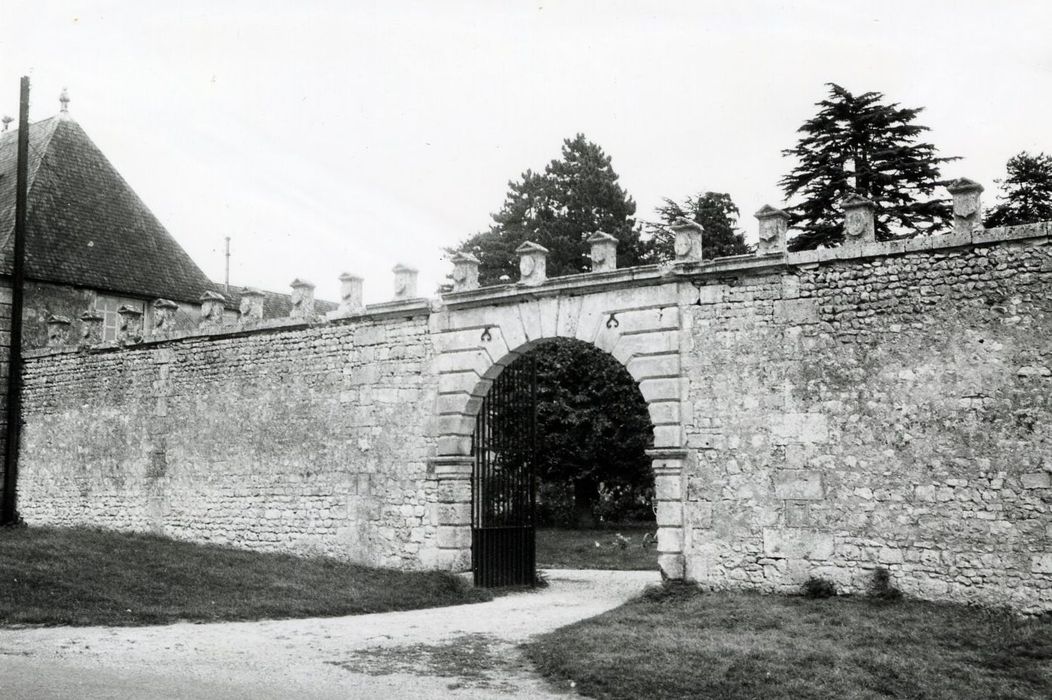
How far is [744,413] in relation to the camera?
10766mm

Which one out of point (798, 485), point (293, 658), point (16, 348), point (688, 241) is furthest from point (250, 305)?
point (798, 485)

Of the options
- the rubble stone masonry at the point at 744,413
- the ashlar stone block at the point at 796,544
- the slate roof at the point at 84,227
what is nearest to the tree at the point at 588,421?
the slate roof at the point at 84,227

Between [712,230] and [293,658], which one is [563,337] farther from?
[712,230]

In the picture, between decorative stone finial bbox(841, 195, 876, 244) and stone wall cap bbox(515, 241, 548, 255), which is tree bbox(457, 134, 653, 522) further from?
decorative stone finial bbox(841, 195, 876, 244)

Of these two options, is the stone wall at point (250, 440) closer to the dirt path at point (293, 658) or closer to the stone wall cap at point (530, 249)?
the stone wall cap at point (530, 249)

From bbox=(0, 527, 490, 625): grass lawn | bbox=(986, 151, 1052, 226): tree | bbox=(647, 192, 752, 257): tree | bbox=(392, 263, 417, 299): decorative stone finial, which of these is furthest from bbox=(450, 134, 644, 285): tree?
bbox=(0, 527, 490, 625): grass lawn

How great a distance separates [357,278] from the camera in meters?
14.2

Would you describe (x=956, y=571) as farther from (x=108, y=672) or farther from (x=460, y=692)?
(x=108, y=672)

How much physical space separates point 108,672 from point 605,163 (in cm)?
2862

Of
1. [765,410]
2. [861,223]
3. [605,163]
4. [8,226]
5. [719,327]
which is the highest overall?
[605,163]

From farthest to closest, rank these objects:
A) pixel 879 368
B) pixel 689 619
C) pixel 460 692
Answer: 1. pixel 879 368
2. pixel 689 619
3. pixel 460 692

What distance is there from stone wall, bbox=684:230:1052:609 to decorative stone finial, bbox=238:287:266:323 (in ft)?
23.4

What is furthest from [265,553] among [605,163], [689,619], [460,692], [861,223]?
[605,163]

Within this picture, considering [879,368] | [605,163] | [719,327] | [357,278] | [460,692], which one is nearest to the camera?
[460,692]
